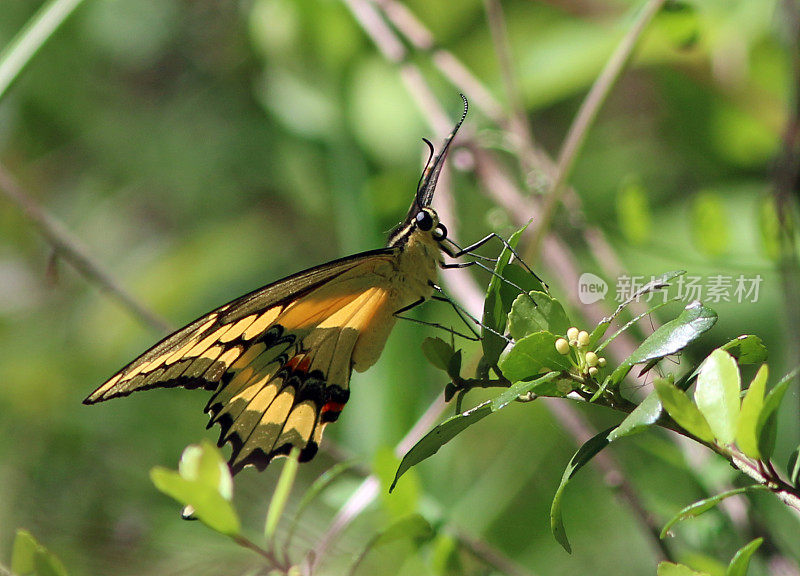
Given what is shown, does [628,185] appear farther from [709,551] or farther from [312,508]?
[312,508]

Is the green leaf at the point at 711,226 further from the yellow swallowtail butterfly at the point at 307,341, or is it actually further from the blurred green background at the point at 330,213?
the yellow swallowtail butterfly at the point at 307,341

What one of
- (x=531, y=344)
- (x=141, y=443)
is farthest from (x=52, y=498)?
(x=531, y=344)

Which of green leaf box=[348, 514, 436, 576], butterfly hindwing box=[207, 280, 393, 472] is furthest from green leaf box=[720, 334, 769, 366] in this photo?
butterfly hindwing box=[207, 280, 393, 472]

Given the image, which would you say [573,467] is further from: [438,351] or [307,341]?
[307,341]

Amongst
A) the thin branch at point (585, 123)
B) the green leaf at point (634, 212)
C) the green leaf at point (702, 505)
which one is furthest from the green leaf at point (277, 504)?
the green leaf at point (634, 212)

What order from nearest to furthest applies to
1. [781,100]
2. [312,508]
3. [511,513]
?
[312,508], [511,513], [781,100]

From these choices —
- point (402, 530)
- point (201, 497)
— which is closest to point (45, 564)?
point (201, 497)

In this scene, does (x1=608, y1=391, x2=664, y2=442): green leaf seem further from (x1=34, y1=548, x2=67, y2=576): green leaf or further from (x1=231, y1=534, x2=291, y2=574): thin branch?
Answer: (x1=34, y1=548, x2=67, y2=576): green leaf
